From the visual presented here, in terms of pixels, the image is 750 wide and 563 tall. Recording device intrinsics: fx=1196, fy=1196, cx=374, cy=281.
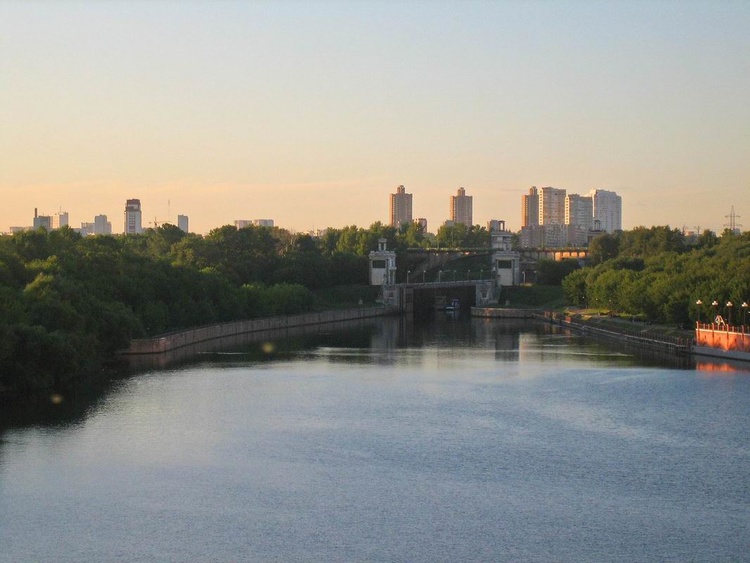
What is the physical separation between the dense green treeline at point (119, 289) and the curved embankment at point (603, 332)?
1575 centimetres

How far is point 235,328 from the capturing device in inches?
2813

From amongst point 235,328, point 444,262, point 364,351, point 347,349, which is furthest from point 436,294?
point 364,351

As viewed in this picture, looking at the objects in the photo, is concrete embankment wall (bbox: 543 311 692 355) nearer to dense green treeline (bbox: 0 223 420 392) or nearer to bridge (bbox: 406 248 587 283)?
dense green treeline (bbox: 0 223 420 392)

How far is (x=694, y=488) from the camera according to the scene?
2745 cm

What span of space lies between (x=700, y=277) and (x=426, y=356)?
18.3m

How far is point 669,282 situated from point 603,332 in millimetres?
6103

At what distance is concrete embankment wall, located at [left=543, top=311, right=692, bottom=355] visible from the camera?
2328 inches

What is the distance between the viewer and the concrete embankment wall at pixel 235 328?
5672 centimetres

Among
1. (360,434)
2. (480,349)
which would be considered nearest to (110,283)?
(480,349)

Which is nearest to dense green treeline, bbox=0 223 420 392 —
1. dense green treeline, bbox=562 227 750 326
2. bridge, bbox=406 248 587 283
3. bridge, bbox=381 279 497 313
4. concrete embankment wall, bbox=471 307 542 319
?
bridge, bbox=381 279 497 313

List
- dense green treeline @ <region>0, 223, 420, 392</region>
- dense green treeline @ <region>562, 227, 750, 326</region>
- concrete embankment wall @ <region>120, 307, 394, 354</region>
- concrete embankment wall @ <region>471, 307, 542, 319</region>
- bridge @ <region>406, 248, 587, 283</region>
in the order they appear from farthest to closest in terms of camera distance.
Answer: bridge @ <region>406, 248, 587, 283</region> → concrete embankment wall @ <region>471, 307, 542, 319</region> → dense green treeline @ <region>562, 227, 750, 326</region> → concrete embankment wall @ <region>120, 307, 394, 354</region> → dense green treeline @ <region>0, 223, 420, 392</region>

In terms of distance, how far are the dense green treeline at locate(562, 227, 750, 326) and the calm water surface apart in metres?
12.9

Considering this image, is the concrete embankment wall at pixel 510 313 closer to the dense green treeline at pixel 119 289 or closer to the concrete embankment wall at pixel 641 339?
the concrete embankment wall at pixel 641 339

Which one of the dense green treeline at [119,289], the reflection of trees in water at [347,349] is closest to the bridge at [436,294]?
the dense green treeline at [119,289]
